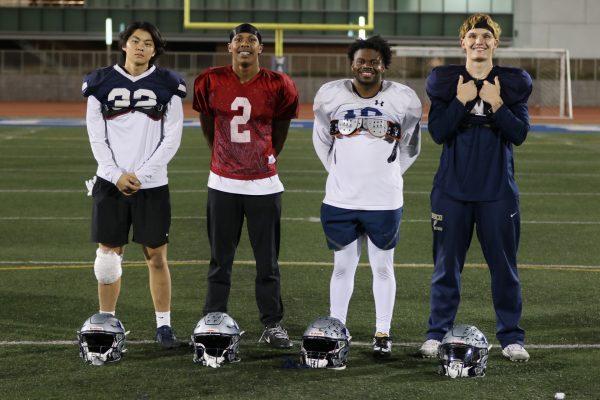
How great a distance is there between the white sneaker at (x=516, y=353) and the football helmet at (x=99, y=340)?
196 cm

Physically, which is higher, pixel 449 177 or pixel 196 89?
pixel 196 89

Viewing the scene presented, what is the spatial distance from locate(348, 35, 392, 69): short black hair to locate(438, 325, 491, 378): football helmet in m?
1.44

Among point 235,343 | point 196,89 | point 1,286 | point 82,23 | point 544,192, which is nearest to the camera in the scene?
point 235,343

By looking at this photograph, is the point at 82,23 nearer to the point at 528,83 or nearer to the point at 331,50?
the point at 331,50

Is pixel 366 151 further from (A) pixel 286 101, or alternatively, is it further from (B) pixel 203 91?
(B) pixel 203 91

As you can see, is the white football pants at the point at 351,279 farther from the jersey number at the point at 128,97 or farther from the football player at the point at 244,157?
the jersey number at the point at 128,97

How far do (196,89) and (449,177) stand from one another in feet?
4.66

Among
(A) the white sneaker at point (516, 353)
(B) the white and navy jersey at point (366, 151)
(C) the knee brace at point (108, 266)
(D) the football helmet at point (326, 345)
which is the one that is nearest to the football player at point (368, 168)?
(B) the white and navy jersey at point (366, 151)

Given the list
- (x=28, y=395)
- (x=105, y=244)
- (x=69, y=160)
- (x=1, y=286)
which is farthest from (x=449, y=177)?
(x=69, y=160)

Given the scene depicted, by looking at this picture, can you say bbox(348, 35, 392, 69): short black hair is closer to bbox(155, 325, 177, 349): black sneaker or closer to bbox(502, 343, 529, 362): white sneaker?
bbox(502, 343, 529, 362): white sneaker

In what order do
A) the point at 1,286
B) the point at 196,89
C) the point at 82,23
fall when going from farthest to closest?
1. the point at 82,23
2. the point at 1,286
3. the point at 196,89

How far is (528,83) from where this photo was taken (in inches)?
228

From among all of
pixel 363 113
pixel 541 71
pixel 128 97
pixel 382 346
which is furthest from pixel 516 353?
pixel 541 71

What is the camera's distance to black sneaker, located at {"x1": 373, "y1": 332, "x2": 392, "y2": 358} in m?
5.86
